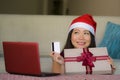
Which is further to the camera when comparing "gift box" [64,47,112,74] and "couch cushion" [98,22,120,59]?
"couch cushion" [98,22,120,59]

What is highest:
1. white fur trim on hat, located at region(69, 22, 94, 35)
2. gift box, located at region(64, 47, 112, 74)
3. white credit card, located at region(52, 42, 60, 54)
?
white fur trim on hat, located at region(69, 22, 94, 35)

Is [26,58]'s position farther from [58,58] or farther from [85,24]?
[85,24]

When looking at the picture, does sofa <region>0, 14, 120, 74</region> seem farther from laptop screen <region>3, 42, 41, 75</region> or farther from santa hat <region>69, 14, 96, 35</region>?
laptop screen <region>3, 42, 41, 75</region>

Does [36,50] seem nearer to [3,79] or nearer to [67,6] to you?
[3,79]

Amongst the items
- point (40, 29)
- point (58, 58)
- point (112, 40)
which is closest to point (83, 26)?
point (58, 58)

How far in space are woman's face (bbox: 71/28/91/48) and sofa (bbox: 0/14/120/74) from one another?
83 cm

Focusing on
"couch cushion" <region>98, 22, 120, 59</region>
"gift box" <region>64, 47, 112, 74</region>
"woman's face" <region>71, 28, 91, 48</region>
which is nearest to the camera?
"gift box" <region>64, 47, 112, 74</region>

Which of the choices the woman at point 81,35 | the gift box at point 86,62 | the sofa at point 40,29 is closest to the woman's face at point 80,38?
the woman at point 81,35

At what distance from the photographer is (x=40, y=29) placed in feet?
7.33

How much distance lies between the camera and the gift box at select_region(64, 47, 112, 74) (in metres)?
1.13

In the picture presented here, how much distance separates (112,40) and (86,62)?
2.85 ft

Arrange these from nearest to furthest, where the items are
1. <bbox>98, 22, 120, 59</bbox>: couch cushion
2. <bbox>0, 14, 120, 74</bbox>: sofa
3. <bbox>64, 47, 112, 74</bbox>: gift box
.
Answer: <bbox>64, 47, 112, 74</bbox>: gift box, <bbox>98, 22, 120, 59</bbox>: couch cushion, <bbox>0, 14, 120, 74</bbox>: sofa

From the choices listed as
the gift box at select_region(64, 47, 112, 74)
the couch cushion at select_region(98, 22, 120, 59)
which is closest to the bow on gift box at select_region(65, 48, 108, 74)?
the gift box at select_region(64, 47, 112, 74)

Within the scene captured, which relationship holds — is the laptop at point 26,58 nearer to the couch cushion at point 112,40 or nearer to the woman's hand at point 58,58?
the woman's hand at point 58,58
